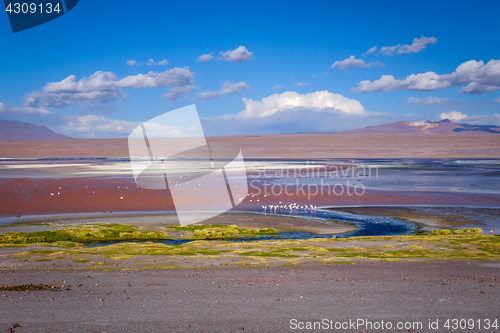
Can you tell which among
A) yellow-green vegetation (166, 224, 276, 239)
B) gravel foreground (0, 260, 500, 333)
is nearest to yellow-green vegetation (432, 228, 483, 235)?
gravel foreground (0, 260, 500, 333)

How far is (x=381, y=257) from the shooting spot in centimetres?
1574

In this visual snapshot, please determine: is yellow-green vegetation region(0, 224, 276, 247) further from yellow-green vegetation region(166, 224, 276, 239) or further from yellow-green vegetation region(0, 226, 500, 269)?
yellow-green vegetation region(0, 226, 500, 269)

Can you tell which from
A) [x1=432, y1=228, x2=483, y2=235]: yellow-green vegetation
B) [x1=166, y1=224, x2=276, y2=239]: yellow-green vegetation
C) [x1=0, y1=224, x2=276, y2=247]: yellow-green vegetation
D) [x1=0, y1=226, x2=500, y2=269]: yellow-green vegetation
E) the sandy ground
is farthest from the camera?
the sandy ground

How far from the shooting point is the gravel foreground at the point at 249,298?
9.02 metres

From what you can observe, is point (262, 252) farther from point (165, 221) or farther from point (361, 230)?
point (165, 221)

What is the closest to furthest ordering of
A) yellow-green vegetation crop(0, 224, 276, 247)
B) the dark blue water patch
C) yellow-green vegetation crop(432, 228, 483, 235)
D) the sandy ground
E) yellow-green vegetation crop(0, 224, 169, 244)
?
yellow-green vegetation crop(0, 224, 169, 244) → yellow-green vegetation crop(0, 224, 276, 247) → the dark blue water patch → yellow-green vegetation crop(432, 228, 483, 235) → the sandy ground

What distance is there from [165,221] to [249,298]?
1504 centimetres

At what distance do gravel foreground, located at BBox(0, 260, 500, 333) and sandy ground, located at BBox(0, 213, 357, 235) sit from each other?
8722 millimetres

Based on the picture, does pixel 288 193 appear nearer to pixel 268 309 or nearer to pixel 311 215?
pixel 311 215

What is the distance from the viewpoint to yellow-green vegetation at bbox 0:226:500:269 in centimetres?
1495

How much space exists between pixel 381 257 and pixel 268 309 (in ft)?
24.2

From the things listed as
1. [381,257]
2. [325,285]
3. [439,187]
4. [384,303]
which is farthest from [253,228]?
[439,187]

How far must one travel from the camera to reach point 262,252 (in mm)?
16703

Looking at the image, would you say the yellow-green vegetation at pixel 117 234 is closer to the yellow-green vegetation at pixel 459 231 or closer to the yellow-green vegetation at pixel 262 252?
the yellow-green vegetation at pixel 262 252
